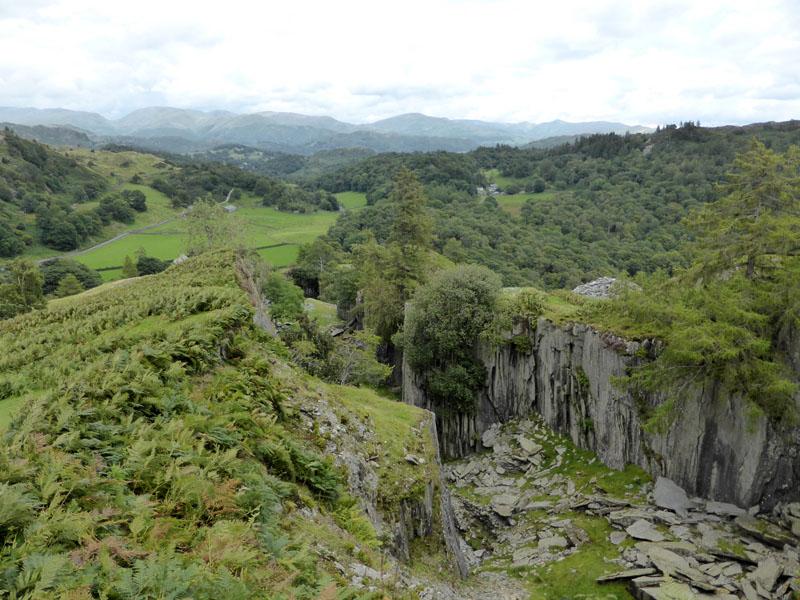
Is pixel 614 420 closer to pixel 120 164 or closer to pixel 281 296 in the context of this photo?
pixel 281 296

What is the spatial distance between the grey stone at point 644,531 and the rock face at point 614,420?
10.7 ft

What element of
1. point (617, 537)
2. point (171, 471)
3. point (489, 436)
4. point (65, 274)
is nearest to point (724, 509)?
point (617, 537)

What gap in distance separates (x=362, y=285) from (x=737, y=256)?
3427cm

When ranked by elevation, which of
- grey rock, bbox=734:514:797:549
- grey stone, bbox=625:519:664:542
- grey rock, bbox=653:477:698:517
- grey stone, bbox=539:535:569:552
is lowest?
grey stone, bbox=539:535:569:552

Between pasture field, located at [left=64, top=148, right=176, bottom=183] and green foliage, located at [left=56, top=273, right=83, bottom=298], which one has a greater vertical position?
pasture field, located at [left=64, top=148, right=176, bottom=183]

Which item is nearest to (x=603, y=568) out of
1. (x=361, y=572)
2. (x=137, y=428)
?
(x=361, y=572)

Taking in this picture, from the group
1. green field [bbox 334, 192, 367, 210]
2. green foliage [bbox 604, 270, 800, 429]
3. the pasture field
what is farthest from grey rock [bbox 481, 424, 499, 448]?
the pasture field

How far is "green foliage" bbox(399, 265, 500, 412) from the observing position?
1155 inches

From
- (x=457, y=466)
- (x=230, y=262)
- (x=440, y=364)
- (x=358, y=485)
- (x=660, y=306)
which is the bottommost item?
(x=457, y=466)

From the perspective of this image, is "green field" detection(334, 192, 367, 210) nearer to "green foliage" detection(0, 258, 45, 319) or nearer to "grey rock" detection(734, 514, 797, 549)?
"green foliage" detection(0, 258, 45, 319)

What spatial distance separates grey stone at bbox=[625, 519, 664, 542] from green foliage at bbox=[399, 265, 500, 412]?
1284 centimetres

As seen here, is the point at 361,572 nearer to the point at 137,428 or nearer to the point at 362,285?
the point at 137,428

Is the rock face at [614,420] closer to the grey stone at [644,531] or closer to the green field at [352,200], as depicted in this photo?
the grey stone at [644,531]

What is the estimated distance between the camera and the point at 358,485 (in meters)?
12.8
